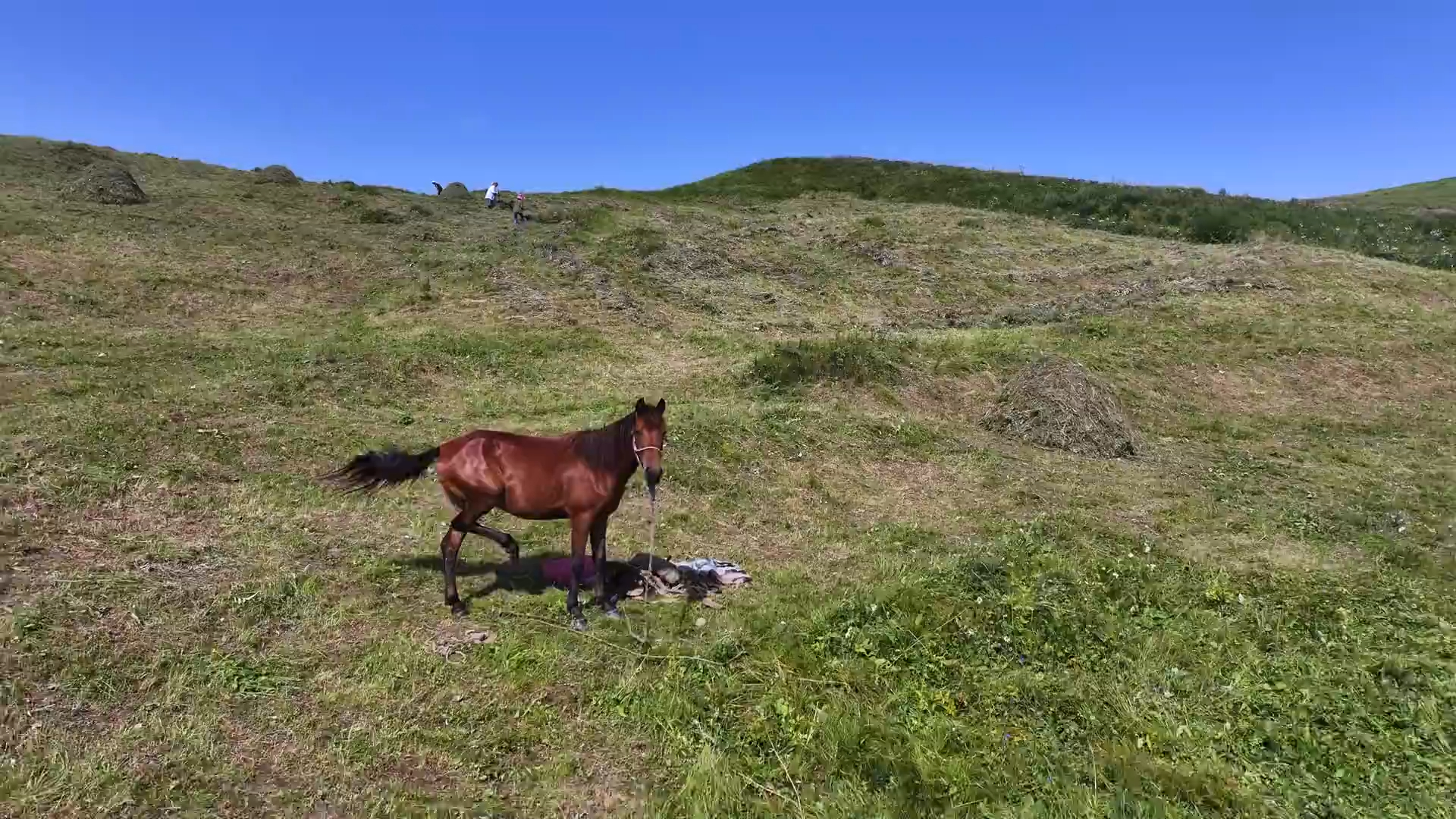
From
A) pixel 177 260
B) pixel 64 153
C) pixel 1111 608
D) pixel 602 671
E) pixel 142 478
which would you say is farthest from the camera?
pixel 64 153

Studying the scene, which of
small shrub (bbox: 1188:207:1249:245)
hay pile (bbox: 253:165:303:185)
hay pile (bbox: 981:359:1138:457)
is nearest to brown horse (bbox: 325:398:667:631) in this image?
hay pile (bbox: 981:359:1138:457)

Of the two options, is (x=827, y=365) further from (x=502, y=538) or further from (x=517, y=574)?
(x=502, y=538)

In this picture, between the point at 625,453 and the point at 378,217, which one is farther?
the point at 378,217

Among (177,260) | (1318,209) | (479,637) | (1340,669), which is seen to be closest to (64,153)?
(177,260)

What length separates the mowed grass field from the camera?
5.00 m

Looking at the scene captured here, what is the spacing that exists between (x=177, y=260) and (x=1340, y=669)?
27.0m

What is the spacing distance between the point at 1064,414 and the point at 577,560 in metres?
11.6

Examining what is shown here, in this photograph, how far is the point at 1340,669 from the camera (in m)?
6.39

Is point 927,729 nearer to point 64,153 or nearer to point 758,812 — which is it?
point 758,812

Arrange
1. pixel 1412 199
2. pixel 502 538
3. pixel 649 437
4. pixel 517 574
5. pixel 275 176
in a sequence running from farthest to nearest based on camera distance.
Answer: pixel 1412 199, pixel 275 176, pixel 517 574, pixel 502 538, pixel 649 437

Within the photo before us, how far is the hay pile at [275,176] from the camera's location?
1378 inches

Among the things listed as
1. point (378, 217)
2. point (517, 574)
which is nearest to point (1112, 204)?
point (378, 217)

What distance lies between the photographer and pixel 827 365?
17.3 meters

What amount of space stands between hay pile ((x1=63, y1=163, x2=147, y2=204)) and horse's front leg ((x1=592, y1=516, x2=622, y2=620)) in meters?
28.8
